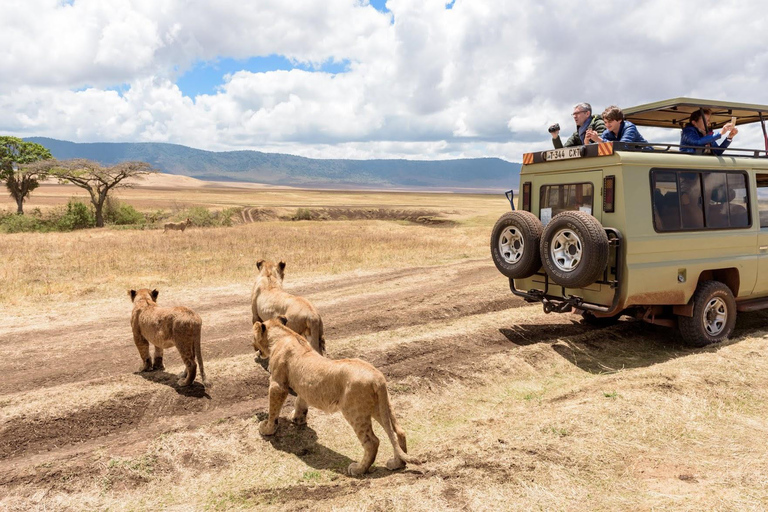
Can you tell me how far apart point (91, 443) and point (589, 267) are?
23.5 feet

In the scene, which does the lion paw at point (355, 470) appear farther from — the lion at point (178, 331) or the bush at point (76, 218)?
the bush at point (76, 218)

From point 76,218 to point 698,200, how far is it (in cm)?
4054

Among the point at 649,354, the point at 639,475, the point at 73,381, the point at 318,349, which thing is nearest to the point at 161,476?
the point at 318,349

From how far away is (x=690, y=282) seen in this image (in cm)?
837

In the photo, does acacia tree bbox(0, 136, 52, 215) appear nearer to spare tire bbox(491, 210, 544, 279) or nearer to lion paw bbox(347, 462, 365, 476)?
spare tire bbox(491, 210, 544, 279)

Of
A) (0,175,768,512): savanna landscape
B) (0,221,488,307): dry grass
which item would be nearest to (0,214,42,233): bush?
(0,221,488,307): dry grass

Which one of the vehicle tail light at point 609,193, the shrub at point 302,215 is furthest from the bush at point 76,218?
the vehicle tail light at point 609,193

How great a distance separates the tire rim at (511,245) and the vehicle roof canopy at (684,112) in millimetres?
3725

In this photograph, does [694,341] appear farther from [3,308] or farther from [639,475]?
[3,308]

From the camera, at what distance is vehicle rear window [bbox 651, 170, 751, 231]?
812 centimetres

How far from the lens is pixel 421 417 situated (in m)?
6.74

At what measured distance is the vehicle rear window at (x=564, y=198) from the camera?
833 centimetres

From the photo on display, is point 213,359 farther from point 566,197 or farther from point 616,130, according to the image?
point 616,130

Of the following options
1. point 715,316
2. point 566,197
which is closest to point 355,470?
point 566,197
